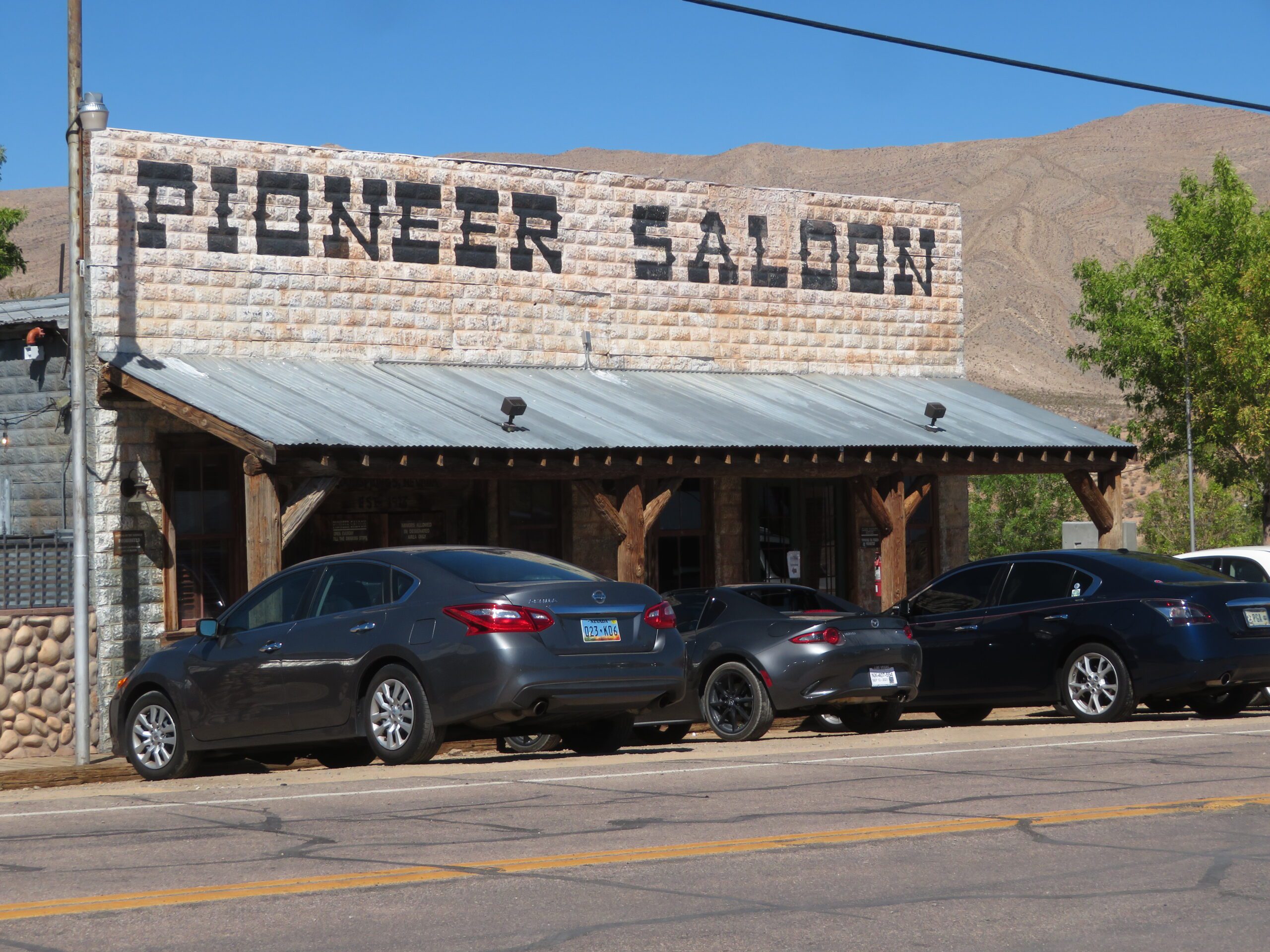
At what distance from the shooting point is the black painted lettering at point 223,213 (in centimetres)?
1944

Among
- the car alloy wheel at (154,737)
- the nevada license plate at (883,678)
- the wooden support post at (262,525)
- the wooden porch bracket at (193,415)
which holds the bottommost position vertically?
the car alloy wheel at (154,737)

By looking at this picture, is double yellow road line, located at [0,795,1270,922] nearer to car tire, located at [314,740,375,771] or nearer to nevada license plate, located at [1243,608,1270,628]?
car tire, located at [314,740,375,771]

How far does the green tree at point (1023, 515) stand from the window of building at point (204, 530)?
3127 centimetres

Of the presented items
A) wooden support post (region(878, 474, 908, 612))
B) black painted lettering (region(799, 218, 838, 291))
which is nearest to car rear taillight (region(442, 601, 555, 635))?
wooden support post (region(878, 474, 908, 612))

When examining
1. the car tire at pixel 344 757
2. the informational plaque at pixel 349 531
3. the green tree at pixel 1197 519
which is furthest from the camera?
the green tree at pixel 1197 519

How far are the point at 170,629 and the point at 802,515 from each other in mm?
9182

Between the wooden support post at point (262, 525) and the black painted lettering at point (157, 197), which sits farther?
the black painted lettering at point (157, 197)

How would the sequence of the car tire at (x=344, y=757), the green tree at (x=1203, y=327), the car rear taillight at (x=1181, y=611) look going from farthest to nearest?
the green tree at (x=1203, y=327) < the car rear taillight at (x=1181, y=611) < the car tire at (x=344, y=757)

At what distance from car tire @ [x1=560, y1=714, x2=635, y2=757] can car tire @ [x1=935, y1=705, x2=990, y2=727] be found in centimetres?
429

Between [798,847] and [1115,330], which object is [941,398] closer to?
[1115,330]

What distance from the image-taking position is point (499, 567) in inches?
458

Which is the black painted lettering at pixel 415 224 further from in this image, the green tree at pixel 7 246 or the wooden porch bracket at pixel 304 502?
the green tree at pixel 7 246

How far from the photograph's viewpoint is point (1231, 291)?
29781 mm

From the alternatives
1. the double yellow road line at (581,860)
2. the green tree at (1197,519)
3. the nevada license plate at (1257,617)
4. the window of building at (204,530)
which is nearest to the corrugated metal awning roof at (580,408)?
the window of building at (204,530)
